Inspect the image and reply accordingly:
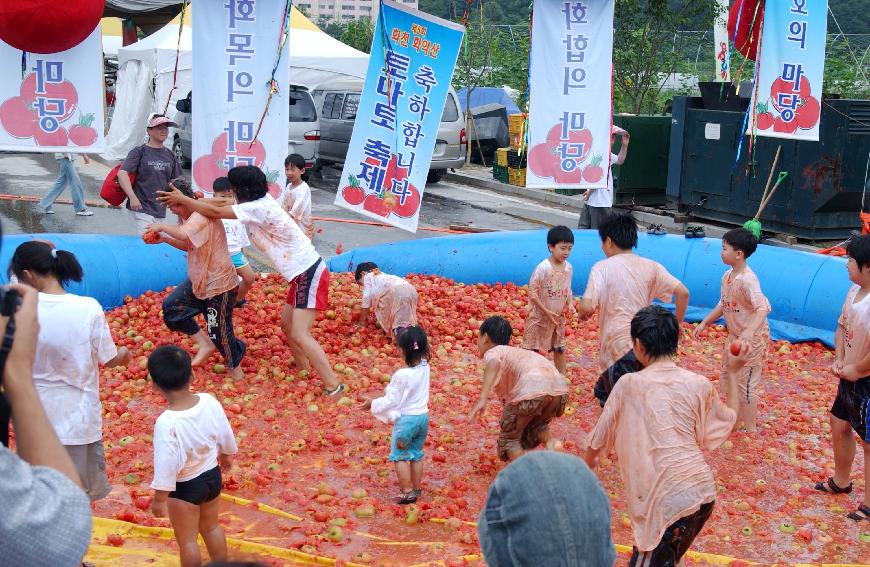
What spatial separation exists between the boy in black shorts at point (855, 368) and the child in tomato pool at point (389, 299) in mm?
3981

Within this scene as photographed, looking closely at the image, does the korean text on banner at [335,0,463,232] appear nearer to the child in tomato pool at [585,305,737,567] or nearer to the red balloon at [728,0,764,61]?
the child in tomato pool at [585,305,737,567]

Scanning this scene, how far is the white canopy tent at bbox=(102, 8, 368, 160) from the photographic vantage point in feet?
79.0

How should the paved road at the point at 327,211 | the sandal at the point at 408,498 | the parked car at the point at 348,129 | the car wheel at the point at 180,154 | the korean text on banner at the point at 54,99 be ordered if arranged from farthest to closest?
the car wheel at the point at 180,154
the parked car at the point at 348,129
the paved road at the point at 327,211
the korean text on banner at the point at 54,99
the sandal at the point at 408,498

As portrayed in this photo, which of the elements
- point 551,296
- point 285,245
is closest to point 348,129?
point 285,245

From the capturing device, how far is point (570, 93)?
1082 cm

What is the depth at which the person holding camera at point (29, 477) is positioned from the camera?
7.16 feet

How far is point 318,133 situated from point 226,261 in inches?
484

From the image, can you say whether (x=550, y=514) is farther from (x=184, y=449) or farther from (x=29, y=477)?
(x=184, y=449)

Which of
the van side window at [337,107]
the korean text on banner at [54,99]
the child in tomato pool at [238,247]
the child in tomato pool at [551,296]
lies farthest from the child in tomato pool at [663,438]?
the van side window at [337,107]

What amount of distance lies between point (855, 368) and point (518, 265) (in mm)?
5903

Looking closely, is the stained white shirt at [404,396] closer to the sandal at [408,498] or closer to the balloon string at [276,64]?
the sandal at [408,498]

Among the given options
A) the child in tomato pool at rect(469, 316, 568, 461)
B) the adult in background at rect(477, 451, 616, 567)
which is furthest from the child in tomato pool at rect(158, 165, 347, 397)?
the adult in background at rect(477, 451, 616, 567)

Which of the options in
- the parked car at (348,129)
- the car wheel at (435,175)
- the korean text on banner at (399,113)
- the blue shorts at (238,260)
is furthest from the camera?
the car wheel at (435,175)

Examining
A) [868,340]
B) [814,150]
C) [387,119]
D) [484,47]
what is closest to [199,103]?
[387,119]
